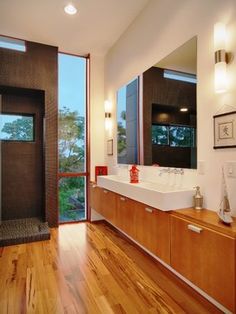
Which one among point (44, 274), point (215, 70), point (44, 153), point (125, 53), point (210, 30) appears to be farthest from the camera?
point (44, 153)

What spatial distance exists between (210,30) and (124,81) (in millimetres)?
1735

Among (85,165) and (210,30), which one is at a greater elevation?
(210,30)

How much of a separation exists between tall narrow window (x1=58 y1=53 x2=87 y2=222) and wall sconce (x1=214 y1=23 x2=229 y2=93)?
2804 mm

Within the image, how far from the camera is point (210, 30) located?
197 cm

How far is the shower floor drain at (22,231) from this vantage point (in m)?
3.13

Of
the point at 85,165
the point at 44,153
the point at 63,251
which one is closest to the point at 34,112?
the point at 44,153

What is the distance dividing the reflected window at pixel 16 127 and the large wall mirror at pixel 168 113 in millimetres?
1894

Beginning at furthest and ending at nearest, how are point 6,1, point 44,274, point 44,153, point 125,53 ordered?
1. point 44,153
2. point 125,53
3. point 6,1
4. point 44,274

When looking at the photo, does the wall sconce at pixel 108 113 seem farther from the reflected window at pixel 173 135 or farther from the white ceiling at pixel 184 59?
the white ceiling at pixel 184 59

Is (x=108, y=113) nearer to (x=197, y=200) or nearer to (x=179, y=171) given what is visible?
(x=179, y=171)

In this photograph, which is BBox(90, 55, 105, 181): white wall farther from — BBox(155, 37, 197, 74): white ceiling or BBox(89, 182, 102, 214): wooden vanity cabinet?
BBox(155, 37, 197, 74): white ceiling

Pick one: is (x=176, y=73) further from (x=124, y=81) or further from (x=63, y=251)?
(x=63, y=251)

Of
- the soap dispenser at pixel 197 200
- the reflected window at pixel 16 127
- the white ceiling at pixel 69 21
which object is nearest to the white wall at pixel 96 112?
the white ceiling at pixel 69 21

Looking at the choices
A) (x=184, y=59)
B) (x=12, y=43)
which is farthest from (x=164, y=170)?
(x=12, y=43)
